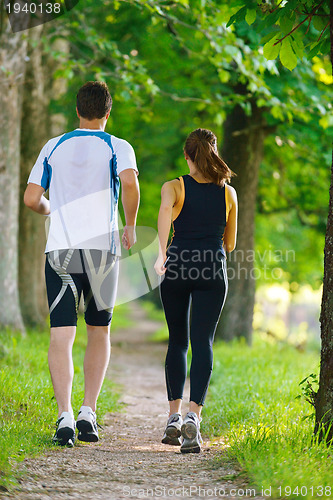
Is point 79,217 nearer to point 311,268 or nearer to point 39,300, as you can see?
point 39,300

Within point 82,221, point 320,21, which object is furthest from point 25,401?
point 320,21

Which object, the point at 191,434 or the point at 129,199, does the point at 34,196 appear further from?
the point at 191,434

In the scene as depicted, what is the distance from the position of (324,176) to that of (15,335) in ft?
30.2

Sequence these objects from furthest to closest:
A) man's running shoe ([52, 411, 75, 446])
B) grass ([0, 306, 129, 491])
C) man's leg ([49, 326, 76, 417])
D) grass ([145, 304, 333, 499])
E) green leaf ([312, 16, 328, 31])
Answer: green leaf ([312, 16, 328, 31])
man's leg ([49, 326, 76, 417])
man's running shoe ([52, 411, 75, 446])
grass ([0, 306, 129, 491])
grass ([145, 304, 333, 499])

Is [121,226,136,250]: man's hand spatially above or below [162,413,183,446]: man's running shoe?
above

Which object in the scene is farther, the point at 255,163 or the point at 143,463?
the point at 255,163

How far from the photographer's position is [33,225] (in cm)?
1123

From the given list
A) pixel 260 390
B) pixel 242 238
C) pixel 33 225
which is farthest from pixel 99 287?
pixel 33 225

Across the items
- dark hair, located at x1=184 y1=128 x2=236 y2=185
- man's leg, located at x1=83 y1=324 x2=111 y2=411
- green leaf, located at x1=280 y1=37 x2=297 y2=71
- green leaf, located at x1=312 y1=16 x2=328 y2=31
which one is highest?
green leaf, located at x1=312 y1=16 x2=328 y2=31

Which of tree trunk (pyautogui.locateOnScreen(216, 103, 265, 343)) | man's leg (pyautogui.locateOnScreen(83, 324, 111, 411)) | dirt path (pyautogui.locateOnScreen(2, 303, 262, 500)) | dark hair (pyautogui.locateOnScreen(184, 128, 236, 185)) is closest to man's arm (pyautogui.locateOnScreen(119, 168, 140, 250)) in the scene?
dark hair (pyautogui.locateOnScreen(184, 128, 236, 185))

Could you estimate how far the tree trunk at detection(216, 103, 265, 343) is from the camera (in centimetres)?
1028

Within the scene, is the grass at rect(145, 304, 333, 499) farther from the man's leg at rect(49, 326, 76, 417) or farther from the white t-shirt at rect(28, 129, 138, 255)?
the white t-shirt at rect(28, 129, 138, 255)

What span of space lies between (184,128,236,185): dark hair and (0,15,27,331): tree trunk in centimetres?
463

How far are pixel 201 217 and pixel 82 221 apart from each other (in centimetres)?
82
